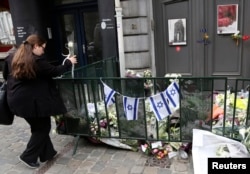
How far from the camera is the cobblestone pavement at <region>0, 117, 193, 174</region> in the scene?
10.7 feet

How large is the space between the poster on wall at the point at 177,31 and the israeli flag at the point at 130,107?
273 cm

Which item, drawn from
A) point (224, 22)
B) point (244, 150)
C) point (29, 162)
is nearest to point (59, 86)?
point (29, 162)

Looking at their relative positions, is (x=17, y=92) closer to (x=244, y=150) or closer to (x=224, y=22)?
(x=244, y=150)

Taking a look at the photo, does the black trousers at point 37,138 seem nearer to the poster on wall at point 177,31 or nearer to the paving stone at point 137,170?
the paving stone at point 137,170

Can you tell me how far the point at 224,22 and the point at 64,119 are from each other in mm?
3431

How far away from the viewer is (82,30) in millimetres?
7566

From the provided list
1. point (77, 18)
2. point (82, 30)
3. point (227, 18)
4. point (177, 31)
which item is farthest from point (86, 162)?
point (77, 18)

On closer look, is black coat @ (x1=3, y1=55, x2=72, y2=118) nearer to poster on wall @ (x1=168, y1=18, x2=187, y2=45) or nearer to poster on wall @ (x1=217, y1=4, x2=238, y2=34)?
poster on wall @ (x1=168, y1=18, x2=187, y2=45)

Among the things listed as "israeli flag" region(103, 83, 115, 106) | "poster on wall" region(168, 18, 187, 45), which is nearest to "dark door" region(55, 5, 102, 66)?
"poster on wall" region(168, 18, 187, 45)

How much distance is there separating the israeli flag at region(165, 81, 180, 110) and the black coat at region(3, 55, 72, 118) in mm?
1200

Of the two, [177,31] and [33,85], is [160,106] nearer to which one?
[33,85]

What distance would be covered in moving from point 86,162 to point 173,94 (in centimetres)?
140

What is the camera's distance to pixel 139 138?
357cm

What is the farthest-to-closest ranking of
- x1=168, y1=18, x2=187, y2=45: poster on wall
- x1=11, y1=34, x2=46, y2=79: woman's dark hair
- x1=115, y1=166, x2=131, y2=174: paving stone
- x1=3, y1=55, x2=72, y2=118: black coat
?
x1=168, y1=18, x2=187, y2=45: poster on wall, x1=115, y1=166, x2=131, y2=174: paving stone, x1=3, y1=55, x2=72, y2=118: black coat, x1=11, y1=34, x2=46, y2=79: woman's dark hair
